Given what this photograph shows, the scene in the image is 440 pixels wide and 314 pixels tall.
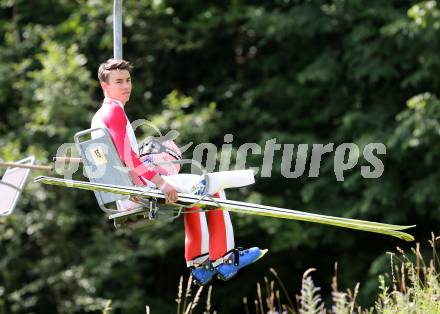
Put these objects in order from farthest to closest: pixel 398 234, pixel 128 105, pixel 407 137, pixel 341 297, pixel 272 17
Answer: pixel 128 105, pixel 272 17, pixel 407 137, pixel 398 234, pixel 341 297

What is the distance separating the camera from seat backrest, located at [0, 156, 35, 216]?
5215 millimetres

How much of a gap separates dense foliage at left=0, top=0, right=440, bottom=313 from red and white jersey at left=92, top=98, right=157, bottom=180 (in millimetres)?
6305

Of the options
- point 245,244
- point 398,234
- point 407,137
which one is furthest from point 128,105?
point 398,234

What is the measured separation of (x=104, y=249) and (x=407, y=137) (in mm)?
3834

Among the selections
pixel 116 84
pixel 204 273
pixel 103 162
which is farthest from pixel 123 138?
pixel 204 273

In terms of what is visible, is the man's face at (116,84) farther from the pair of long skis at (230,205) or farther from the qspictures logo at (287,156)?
the qspictures logo at (287,156)

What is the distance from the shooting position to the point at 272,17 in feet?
40.0

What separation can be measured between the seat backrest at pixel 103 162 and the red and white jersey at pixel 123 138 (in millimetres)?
40

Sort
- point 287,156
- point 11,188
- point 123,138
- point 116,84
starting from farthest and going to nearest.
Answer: point 287,156 < point 11,188 < point 116,84 < point 123,138

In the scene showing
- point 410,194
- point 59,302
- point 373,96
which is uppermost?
point 373,96

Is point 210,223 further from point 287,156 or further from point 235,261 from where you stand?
point 287,156

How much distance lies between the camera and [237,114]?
42.1ft

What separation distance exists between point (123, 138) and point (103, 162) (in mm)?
158

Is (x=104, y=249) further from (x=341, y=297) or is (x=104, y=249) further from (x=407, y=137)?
(x=341, y=297)
